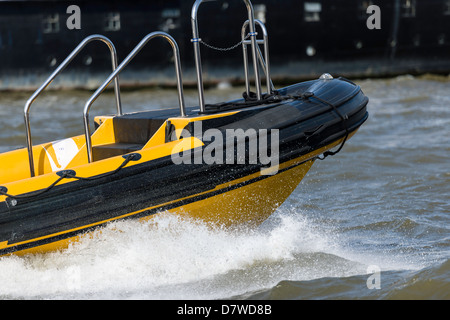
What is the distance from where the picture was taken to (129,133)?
4.62 meters

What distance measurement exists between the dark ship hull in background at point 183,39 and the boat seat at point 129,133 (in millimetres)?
10016

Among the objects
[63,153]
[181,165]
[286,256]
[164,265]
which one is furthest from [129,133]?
[286,256]

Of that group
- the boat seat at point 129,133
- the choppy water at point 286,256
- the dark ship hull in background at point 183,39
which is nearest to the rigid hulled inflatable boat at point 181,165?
the boat seat at point 129,133

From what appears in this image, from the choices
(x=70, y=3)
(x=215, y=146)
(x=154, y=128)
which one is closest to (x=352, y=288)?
(x=215, y=146)

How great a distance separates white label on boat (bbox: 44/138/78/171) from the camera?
467 centimetres

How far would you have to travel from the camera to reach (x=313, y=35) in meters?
14.7

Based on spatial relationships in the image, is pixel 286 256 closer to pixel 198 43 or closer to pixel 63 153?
pixel 198 43

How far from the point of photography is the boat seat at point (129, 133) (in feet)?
14.5

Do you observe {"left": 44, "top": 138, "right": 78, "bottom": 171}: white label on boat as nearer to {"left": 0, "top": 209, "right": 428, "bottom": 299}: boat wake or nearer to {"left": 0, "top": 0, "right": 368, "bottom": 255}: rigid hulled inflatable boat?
{"left": 0, "top": 0, "right": 368, "bottom": 255}: rigid hulled inflatable boat

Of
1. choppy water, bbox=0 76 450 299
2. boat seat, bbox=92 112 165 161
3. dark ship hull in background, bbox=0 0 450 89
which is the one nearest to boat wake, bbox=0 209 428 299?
choppy water, bbox=0 76 450 299

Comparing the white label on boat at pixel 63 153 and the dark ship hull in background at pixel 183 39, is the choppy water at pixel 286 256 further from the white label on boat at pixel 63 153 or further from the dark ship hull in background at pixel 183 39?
the dark ship hull in background at pixel 183 39

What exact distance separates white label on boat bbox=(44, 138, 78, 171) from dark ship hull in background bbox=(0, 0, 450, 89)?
32.5 ft

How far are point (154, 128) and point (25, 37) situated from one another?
1128 centimetres

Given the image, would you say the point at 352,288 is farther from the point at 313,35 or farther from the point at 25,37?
the point at 25,37
